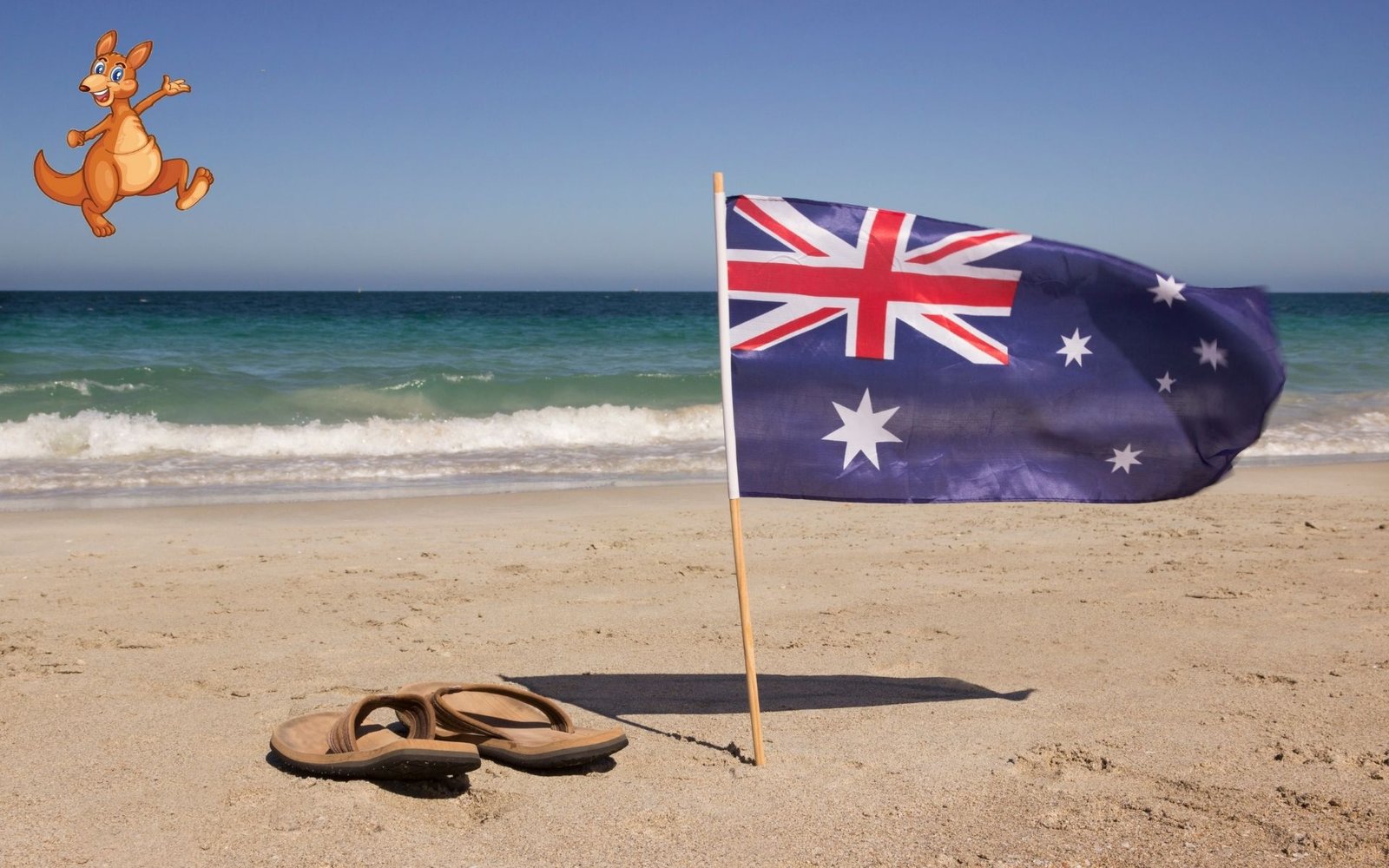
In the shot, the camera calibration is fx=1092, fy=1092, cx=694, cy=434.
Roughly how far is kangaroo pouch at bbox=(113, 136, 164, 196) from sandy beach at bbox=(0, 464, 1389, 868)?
2492mm

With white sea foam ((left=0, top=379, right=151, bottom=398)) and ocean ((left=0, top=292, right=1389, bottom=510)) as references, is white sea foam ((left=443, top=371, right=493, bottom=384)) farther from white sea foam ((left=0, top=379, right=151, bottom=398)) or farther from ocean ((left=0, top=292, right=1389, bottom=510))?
white sea foam ((left=0, top=379, right=151, bottom=398))

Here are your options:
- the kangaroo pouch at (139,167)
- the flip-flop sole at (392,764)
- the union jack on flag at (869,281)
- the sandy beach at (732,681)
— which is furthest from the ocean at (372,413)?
the flip-flop sole at (392,764)

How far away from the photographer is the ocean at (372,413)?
11500mm

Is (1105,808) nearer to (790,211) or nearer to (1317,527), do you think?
(790,211)

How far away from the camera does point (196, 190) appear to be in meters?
7.25

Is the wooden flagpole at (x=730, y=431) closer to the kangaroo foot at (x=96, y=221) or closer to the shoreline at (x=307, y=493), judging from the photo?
the kangaroo foot at (x=96, y=221)

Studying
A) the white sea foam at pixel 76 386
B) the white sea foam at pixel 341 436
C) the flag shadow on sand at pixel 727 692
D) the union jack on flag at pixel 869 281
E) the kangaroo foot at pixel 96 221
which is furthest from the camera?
the white sea foam at pixel 76 386

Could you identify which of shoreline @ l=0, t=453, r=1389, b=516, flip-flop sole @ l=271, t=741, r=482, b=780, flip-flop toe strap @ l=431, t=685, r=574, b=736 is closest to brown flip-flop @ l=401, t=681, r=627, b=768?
flip-flop toe strap @ l=431, t=685, r=574, b=736

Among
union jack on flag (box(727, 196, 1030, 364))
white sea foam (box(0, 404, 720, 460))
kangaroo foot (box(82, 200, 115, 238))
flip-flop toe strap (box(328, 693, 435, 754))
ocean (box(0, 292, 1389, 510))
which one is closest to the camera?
flip-flop toe strap (box(328, 693, 435, 754))

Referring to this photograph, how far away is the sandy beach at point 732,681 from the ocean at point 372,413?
1.91 metres

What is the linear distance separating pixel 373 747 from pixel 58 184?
229 inches

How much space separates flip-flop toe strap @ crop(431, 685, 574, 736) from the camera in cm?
377

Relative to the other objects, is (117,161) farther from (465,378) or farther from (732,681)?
(465,378)

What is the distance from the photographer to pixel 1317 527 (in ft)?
27.1
